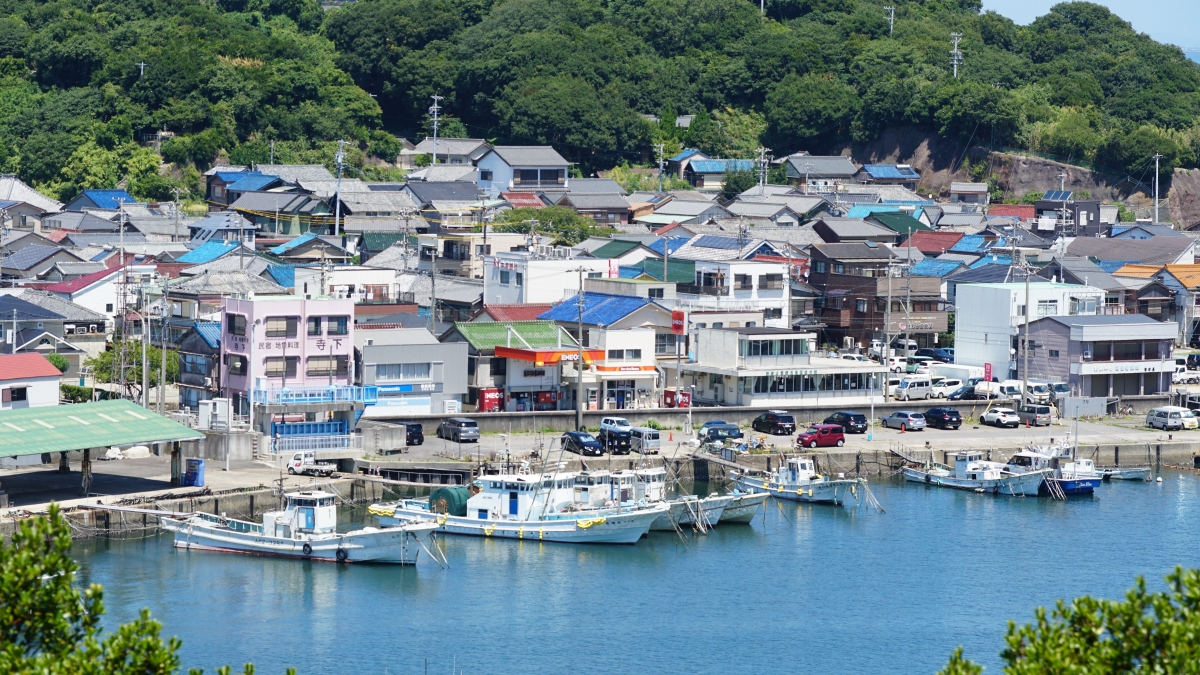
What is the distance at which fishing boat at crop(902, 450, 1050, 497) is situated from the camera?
3375 cm

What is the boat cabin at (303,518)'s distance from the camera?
27.5 m

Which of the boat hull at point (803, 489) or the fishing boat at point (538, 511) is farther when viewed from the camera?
the boat hull at point (803, 489)

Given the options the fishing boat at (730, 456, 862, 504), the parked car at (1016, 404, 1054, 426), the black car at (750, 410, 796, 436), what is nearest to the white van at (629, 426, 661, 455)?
the fishing boat at (730, 456, 862, 504)

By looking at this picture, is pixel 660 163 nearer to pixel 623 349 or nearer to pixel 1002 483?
pixel 623 349

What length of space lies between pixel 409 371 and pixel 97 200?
30468mm

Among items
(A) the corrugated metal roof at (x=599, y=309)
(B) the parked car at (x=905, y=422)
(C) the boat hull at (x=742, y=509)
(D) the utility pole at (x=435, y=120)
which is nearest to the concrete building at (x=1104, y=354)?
(B) the parked car at (x=905, y=422)

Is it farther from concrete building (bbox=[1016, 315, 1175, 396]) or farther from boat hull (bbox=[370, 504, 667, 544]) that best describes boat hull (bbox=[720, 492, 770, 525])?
concrete building (bbox=[1016, 315, 1175, 396])

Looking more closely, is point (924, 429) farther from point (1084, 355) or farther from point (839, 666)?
point (839, 666)

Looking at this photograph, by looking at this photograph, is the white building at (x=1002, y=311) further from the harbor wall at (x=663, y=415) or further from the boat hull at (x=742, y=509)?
the boat hull at (x=742, y=509)

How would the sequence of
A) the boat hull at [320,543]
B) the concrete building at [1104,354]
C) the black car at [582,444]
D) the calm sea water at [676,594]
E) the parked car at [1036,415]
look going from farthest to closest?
the concrete building at [1104,354] → the parked car at [1036,415] → the black car at [582,444] → the boat hull at [320,543] → the calm sea water at [676,594]

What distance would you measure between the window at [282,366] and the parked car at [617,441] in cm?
592

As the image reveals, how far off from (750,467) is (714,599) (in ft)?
26.1

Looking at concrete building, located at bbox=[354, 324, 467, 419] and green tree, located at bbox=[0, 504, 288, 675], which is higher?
concrete building, located at bbox=[354, 324, 467, 419]

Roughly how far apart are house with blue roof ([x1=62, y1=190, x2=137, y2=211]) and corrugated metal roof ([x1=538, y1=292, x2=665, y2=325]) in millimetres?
26990
